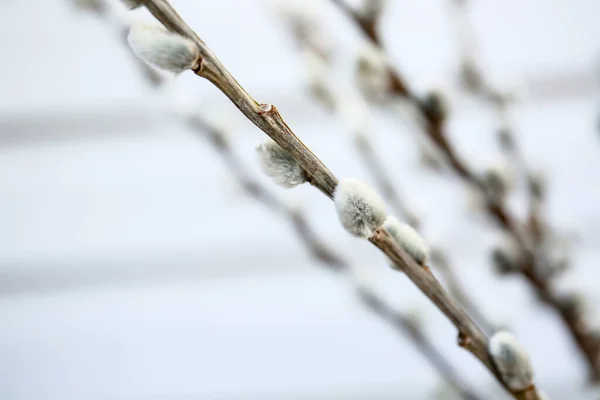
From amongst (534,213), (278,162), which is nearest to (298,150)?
(278,162)

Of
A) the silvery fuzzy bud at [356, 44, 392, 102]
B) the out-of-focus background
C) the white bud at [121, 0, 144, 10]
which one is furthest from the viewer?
the out-of-focus background

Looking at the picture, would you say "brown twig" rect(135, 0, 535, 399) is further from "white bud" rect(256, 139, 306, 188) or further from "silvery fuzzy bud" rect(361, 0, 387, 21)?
"silvery fuzzy bud" rect(361, 0, 387, 21)

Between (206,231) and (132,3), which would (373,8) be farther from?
(206,231)

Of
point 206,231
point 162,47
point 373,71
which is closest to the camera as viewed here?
point 162,47

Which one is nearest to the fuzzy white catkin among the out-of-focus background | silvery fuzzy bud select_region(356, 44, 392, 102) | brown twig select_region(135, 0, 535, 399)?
brown twig select_region(135, 0, 535, 399)

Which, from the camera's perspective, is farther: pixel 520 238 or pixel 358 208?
pixel 520 238

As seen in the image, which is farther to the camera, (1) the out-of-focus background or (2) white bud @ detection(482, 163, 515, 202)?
(1) the out-of-focus background

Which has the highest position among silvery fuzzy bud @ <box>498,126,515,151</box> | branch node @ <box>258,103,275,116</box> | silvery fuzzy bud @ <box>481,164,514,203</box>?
silvery fuzzy bud @ <box>498,126,515,151</box>

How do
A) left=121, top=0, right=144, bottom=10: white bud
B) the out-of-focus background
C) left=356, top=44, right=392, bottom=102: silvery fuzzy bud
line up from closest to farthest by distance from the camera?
left=121, top=0, right=144, bottom=10: white bud, left=356, top=44, right=392, bottom=102: silvery fuzzy bud, the out-of-focus background
